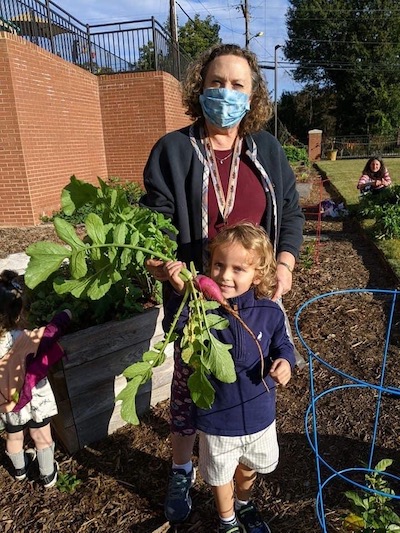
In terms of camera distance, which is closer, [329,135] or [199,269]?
[199,269]

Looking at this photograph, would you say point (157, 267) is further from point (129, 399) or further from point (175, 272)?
point (129, 399)

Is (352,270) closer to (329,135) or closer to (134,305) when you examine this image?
(134,305)

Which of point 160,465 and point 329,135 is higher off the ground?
point 329,135

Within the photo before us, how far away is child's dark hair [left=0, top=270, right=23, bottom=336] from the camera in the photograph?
214 centimetres

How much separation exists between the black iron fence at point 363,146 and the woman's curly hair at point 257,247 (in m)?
32.2

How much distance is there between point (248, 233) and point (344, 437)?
1727mm

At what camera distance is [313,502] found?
7.47 feet

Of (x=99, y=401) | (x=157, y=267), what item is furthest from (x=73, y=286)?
(x=99, y=401)

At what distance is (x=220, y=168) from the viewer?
1.93 m

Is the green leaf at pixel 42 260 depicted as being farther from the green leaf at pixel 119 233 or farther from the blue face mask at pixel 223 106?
the blue face mask at pixel 223 106

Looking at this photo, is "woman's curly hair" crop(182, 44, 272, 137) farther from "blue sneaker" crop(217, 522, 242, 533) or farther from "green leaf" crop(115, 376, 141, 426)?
"blue sneaker" crop(217, 522, 242, 533)

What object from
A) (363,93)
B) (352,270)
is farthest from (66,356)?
(363,93)

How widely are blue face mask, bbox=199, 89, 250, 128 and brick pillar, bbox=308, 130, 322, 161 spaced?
2870cm

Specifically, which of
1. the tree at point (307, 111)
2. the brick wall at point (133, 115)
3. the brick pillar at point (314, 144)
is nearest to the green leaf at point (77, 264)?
the brick wall at point (133, 115)
